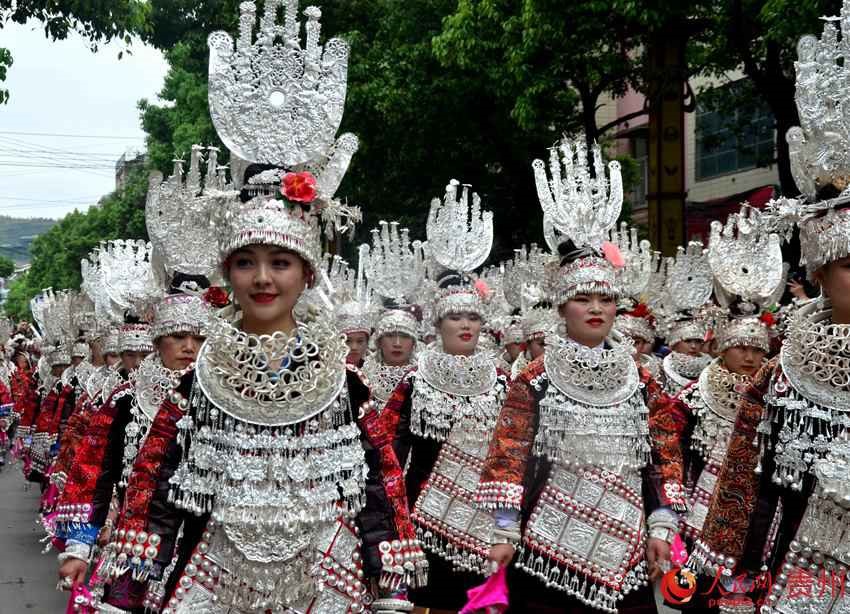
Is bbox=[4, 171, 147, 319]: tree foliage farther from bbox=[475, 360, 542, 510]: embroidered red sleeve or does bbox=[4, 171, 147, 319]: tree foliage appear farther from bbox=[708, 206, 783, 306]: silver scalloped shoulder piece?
bbox=[475, 360, 542, 510]: embroidered red sleeve

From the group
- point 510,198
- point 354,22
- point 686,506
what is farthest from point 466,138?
point 686,506

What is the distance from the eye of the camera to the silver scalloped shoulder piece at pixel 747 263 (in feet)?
30.0

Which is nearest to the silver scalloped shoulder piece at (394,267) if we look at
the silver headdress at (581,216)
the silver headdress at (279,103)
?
the silver headdress at (581,216)

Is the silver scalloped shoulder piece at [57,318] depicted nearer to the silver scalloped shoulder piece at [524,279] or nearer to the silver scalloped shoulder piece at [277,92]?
the silver scalloped shoulder piece at [524,279]

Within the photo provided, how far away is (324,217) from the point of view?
532cm

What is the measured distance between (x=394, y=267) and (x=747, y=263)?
3661 millimetres

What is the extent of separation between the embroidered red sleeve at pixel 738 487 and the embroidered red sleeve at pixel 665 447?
111 cm

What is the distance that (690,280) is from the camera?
1130cm

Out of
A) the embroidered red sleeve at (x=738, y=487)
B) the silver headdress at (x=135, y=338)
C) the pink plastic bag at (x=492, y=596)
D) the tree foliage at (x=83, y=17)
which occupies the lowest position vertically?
the pink plastic bag at (x=492, y=596)

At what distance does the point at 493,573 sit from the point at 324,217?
186 centimetres

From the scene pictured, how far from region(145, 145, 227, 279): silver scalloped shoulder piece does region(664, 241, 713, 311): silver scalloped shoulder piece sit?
16.2 ft

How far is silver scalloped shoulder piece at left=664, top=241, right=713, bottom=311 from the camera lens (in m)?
11.2

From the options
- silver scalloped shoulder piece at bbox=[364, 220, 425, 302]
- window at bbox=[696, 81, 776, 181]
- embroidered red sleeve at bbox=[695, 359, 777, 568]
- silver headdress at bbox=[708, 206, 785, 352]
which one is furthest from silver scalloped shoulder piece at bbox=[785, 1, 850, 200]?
window at bbox=[696, 81, 776, 181]

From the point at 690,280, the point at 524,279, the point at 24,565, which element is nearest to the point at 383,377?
the point at 524,279
